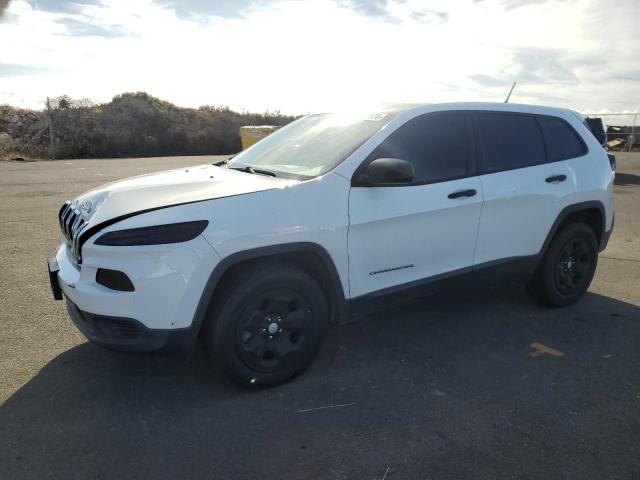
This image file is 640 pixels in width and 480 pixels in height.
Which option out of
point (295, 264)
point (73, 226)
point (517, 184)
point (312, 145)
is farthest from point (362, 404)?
point (517, 184)

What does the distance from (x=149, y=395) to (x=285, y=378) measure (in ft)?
2.76

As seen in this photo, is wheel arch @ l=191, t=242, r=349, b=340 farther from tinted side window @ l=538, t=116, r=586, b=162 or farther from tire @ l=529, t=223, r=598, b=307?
tinted side window @ l=538, t=116, r=586, b=162

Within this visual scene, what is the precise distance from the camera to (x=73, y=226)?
10.9 ft

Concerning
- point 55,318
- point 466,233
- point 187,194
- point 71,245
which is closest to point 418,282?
point 466,233

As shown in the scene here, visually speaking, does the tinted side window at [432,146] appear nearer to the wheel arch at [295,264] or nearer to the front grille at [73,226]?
the wheel arch at [295,264]

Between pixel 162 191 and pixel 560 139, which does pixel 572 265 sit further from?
pixel 162 191

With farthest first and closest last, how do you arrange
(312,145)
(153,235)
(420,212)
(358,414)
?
(312,145), (420,212), (358,414), (153,235)

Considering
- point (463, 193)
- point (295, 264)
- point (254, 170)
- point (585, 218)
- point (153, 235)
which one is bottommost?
point (295, 264)

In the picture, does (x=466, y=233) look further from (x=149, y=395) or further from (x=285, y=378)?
(x=149, y=395)

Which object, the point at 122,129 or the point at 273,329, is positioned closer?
the point at 273,329

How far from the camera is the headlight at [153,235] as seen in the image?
2850 millimetres

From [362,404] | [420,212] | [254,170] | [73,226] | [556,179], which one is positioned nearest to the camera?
[362,404]

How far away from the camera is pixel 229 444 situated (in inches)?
110

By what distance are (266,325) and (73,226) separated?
53.1 inches
